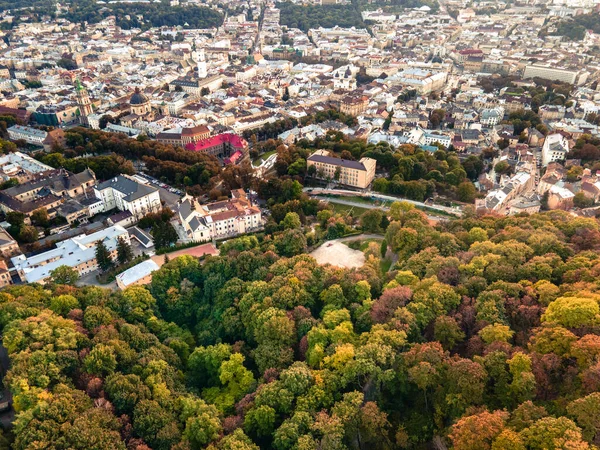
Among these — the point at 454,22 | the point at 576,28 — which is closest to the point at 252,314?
the point at 576,28

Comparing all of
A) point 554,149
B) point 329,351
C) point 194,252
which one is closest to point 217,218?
point 194,252

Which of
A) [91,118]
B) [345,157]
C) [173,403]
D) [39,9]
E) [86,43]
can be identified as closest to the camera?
[173,403]

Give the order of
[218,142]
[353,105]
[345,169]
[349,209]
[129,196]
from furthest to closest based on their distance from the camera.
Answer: [353,105] < [218,142] < [345,169] < [349,209] < [129,196]

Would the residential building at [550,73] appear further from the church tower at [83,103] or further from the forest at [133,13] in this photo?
the forest at [133,13]

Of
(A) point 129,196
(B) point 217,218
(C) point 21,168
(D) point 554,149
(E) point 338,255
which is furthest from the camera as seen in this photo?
(D) point 554,149

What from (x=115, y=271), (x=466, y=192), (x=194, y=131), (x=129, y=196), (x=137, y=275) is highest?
(x=194, y=131)

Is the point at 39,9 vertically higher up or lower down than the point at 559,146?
higher up

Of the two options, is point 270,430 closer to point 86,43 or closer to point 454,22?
point 86,43

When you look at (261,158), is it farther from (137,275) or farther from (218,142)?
(137,275)
